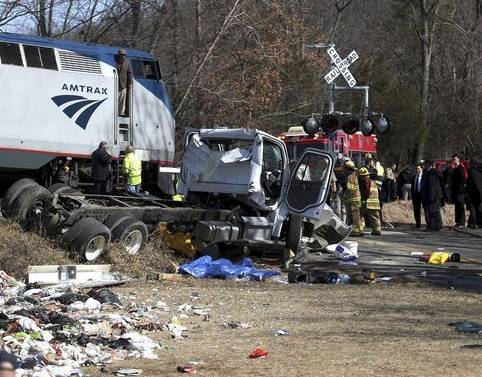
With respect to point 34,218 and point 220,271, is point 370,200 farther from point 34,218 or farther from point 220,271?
point 34,218

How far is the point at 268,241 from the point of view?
1596 centimetres

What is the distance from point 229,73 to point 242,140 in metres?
13.0

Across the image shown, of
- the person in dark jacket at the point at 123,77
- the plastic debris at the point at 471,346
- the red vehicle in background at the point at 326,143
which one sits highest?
the person in dark jacket at the point at 123,77

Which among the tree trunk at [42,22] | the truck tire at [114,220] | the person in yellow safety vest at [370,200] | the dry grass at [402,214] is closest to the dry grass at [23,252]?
the truck tire at [114,220]

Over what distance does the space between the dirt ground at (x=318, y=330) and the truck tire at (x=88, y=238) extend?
1.30 metres

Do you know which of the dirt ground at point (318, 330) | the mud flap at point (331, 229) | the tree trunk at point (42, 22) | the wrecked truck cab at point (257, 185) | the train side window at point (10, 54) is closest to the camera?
the dirt ground at point (318, 330)

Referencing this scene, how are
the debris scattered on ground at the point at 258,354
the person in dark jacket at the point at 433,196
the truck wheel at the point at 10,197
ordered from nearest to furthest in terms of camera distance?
the debris scattered on ground at the point at 258,354 < the truck wheel at the point at 10,197 < the person in dark jacket at the point at 433,196

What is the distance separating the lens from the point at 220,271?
1420 centimetres

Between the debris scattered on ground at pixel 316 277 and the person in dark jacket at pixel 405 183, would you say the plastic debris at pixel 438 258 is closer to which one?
the debris scattered on ground at pixel 316 277

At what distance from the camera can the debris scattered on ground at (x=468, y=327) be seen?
9.59 meters

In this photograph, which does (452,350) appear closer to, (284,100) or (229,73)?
(229,73)

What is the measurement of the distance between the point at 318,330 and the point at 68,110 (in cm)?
1208

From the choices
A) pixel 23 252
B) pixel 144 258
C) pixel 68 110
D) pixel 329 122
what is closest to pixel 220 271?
pixel 144 258

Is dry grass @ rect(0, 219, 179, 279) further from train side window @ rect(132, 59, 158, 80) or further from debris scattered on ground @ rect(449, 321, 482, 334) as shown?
train side window @ rect(132, 59, 158, 80)
